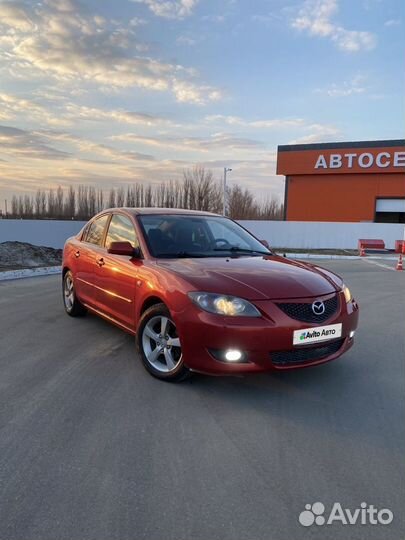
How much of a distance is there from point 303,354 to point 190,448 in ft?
4.32

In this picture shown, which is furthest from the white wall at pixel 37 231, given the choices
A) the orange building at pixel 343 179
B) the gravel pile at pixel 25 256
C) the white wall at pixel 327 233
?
the orange building at pixel 343 179

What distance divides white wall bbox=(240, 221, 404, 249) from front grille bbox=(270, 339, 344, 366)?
23.0 metres

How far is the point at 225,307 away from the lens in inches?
146

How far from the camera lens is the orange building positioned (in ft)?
115

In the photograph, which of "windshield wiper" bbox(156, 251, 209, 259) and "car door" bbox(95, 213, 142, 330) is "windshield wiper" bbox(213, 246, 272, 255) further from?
"car door" bbox(95, 213, 142, 330)

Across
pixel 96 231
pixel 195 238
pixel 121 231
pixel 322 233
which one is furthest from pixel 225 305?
pixel 322 233

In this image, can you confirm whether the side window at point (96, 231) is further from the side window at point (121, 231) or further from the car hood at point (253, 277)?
the car hood at point (253, 277)

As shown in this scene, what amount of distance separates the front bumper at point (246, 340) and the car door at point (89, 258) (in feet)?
7.34

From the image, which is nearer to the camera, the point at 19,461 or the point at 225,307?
the point at 19,461

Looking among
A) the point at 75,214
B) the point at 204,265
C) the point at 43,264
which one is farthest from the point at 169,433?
the point at 75,214

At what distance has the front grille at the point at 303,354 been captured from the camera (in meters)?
3.72

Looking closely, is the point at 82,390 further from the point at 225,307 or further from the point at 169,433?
the point at 225,307

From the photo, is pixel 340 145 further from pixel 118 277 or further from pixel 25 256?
pixel 118 277

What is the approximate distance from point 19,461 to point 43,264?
11.8 m
